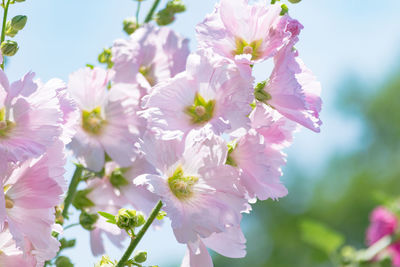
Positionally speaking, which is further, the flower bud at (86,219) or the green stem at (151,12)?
the green stem at (151,12)

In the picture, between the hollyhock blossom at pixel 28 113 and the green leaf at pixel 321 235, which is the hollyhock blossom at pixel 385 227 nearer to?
the green leaf at pixel 321 235

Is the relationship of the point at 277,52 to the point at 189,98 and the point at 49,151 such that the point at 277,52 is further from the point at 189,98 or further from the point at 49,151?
the point at 49,151

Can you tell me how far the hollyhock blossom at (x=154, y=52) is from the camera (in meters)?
0.82

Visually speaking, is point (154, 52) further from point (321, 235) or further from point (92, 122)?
point (321, 235)

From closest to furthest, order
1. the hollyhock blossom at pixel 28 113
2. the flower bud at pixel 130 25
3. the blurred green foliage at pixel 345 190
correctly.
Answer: the hollyhock blossom at pixel 28 113 < the flower bud at pixel 130 25 < the blurred green foliage at pixel 345 190

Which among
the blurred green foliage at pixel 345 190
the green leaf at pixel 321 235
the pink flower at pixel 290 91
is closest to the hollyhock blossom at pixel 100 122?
the pink flower at pixel 290 91

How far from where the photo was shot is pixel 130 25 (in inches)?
36.0

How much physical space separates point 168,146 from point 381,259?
1041 mm

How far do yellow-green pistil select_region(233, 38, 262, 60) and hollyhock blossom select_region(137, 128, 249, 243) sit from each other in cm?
8

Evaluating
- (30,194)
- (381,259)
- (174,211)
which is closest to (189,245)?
(174,211)

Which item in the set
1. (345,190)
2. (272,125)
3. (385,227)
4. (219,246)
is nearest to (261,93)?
(272,125)

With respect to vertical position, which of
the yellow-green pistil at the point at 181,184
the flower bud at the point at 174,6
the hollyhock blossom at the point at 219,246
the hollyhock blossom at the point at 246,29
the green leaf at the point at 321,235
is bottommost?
the green leaf at the point at 321,235

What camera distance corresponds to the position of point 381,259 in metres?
1.52

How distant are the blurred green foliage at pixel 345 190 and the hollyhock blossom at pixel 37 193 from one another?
9.41 meters
